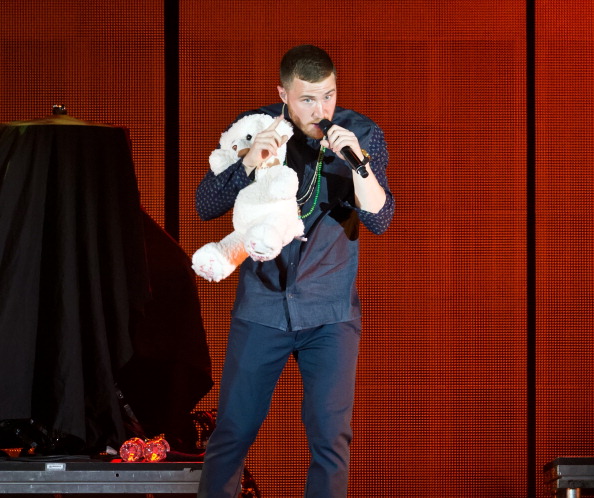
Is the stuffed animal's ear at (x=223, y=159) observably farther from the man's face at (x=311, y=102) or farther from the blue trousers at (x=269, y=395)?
the blue trousers at (x=269, y=395)

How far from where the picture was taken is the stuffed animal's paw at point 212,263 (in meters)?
2.48

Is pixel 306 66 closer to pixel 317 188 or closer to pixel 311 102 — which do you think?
pixel 311 102

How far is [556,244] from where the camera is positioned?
4.07m

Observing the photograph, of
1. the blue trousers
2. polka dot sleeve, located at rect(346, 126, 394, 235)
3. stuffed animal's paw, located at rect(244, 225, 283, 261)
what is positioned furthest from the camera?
polka dot sleeve, located at rect(346, 126, 394, 235)

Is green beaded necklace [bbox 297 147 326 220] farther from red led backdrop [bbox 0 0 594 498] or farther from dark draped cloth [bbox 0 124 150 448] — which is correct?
red led backdrop [bbox 0 0 594 498]

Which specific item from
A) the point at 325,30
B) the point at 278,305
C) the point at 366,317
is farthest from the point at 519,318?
the point at 278,305

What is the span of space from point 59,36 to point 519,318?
7.76ft

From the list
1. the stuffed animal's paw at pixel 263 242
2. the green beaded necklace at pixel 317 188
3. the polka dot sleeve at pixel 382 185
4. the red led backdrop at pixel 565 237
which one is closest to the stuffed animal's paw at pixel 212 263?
the stuffed animal's paw at pixel 263 242

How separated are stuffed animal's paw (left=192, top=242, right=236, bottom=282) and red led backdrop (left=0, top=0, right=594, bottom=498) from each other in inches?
62.1

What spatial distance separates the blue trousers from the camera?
2.45m

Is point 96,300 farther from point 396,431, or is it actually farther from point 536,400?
point 536,400

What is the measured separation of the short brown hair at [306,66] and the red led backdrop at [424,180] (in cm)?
147

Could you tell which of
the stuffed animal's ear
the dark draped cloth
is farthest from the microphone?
the dark draped cloth

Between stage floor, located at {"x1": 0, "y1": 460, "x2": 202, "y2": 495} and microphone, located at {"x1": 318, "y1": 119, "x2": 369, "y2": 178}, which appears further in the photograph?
stage floor, located at {"x1": 0, "y1": 460, "x2": 202, "y2": 495}
